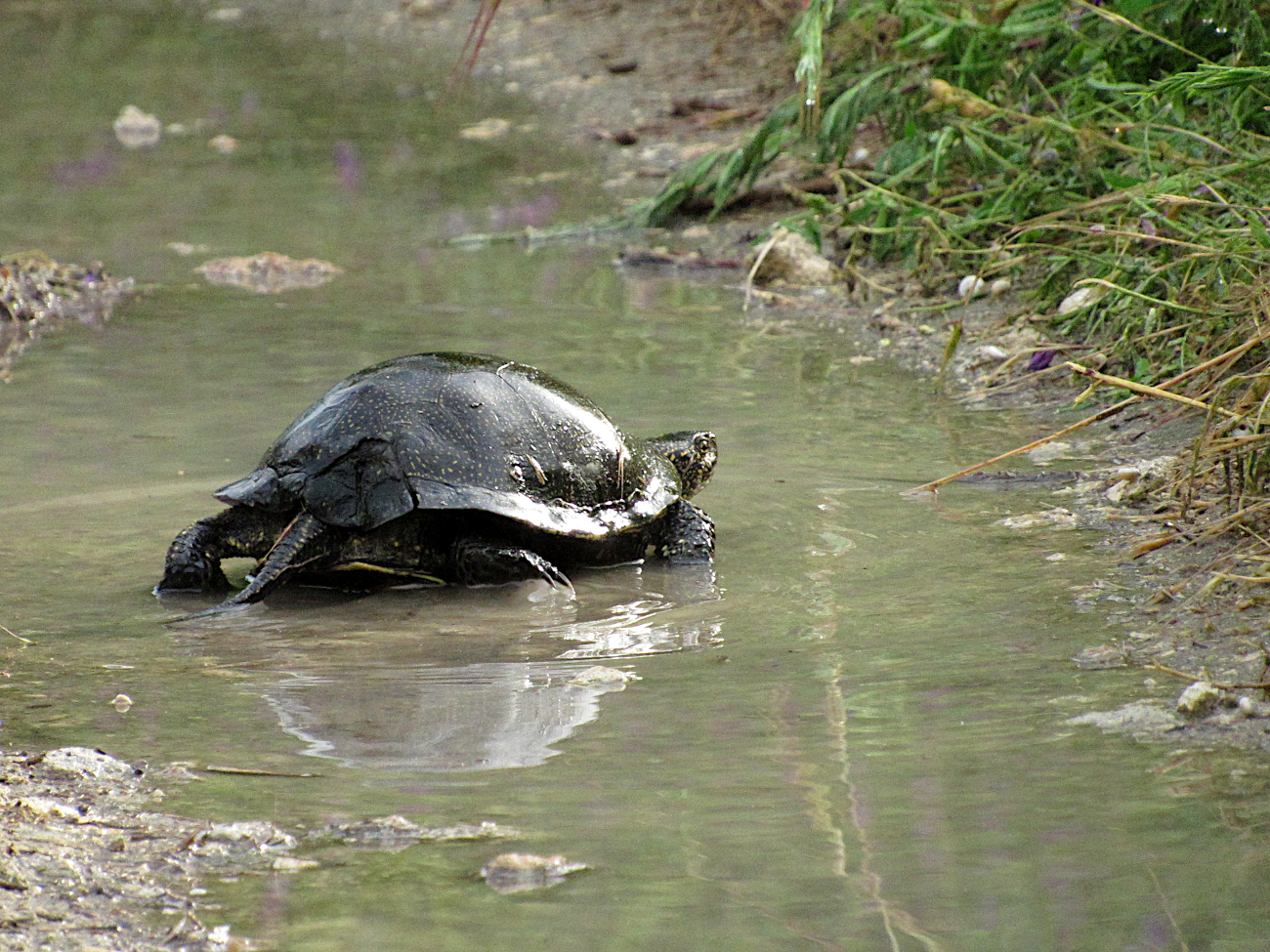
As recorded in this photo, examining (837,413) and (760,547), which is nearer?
(760,547)

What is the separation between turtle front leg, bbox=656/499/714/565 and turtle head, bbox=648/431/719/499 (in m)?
0.26

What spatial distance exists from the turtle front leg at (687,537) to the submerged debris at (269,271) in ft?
13.8

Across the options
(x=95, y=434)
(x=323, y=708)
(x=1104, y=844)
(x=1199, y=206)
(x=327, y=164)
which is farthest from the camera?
(x=327, y=164)

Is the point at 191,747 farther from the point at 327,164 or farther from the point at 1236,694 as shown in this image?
the point at 327,164

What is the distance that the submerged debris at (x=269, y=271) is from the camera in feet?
27.1

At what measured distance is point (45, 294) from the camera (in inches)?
311

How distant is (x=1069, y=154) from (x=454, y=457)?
11.4ft

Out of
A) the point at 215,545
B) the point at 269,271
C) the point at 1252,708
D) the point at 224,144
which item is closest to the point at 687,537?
the point at 215,545

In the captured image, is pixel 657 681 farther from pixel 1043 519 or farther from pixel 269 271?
pixel 269 271

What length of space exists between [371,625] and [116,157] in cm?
908

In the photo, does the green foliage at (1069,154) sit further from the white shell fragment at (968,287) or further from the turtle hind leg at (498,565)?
the turtle hind leg at (498,565)

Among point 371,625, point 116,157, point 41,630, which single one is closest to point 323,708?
point 371,625

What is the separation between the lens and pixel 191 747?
296 centimetres

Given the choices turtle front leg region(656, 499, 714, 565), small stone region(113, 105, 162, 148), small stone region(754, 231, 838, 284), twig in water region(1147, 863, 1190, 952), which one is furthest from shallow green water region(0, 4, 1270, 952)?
small stone region(113, 105, 162, 148)
